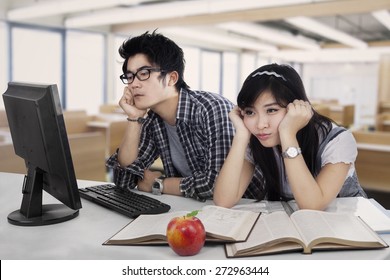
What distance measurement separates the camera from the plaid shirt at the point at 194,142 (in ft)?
5.40

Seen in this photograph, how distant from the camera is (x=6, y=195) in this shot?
163 centimetres

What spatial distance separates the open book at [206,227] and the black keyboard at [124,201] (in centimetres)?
9

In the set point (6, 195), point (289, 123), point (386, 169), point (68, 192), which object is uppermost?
point (289, 123)

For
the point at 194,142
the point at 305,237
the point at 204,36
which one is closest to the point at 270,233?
the point at 305,237

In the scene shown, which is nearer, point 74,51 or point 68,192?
point 68,192

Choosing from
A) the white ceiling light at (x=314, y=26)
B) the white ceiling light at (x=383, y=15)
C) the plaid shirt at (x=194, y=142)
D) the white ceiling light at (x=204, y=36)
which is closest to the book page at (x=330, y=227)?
the plaid shirt at (x=194, y=142)

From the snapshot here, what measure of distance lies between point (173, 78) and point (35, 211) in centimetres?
83

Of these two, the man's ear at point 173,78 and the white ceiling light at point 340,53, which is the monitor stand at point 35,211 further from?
the white ceiling light at point 340,53

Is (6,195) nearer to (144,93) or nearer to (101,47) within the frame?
(144,93)

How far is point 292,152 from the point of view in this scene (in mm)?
1440

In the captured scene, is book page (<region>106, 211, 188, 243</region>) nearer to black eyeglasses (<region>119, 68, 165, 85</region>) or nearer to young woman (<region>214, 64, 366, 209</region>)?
young woman (<region>214, 64, 366, 209</region>)

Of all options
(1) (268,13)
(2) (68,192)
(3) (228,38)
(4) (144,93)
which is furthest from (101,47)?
(2) (68,192)
